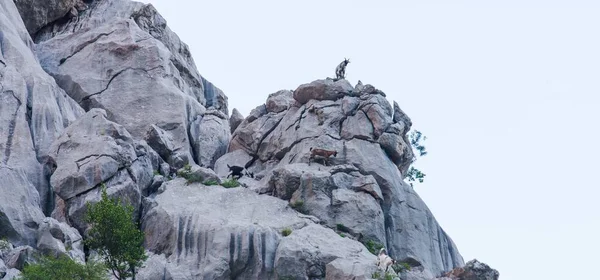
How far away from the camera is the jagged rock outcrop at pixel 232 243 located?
57862 millimetres

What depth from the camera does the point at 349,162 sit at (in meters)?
67.9

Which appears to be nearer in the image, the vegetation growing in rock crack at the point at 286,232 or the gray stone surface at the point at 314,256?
the gray stone surface at the point at 314,256

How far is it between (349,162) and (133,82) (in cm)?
1602

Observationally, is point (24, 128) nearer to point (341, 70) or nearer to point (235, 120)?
point (235, 120)

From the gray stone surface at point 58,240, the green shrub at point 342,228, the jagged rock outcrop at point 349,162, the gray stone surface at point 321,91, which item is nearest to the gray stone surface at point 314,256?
the green shrub at point 342,228

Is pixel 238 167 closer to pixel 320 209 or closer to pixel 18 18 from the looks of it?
pixel 320 209

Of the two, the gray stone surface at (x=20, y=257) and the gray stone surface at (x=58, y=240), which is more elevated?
the gray stone surface at (x=58, y=240)

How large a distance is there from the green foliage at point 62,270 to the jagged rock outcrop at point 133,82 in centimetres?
1772

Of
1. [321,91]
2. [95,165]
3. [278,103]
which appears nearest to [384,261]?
[95,165]

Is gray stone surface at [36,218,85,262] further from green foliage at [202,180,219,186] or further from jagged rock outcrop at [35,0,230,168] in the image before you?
jagged rock outcrop at [35,0,230,168]

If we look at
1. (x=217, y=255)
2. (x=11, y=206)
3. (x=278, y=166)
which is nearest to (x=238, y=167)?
(x=278, y=166)

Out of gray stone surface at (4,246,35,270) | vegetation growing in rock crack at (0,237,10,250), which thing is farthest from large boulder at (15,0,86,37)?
gray stone surface at (4,246,35,270)

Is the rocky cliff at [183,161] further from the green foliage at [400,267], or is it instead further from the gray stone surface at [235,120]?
the green foliage at [400,267]

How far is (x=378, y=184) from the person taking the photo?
6719 cm
